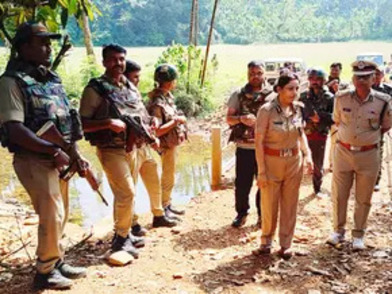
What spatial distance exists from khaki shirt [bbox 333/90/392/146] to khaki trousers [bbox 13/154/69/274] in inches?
111

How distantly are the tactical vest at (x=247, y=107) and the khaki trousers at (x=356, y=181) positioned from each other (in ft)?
3.03

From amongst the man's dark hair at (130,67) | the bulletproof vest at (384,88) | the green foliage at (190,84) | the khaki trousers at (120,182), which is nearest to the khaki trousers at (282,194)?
the khaki trousers at (120,182)

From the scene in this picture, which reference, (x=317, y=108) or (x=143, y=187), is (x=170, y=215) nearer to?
(x=317, y=108)

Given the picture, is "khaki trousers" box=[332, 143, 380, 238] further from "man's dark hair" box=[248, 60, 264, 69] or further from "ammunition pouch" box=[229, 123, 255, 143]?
"man's dark hair" box=[248, 60, 264, 69]

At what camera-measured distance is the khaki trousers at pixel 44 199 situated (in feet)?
11.2

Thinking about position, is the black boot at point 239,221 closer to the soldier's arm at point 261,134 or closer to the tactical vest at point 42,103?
the soldier's arm at point 261,134

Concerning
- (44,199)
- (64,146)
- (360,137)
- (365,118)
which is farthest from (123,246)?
(365,118)

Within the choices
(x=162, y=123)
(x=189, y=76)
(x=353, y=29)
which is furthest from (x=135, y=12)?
(x=162, y=123)

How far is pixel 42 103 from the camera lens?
337 centimetres

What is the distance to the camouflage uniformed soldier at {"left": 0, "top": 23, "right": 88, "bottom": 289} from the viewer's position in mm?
3242

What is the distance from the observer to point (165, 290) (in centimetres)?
385

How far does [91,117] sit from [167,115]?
1313mm

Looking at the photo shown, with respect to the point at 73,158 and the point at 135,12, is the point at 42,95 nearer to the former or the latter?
the point at 73,158

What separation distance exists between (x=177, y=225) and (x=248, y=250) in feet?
3.70
